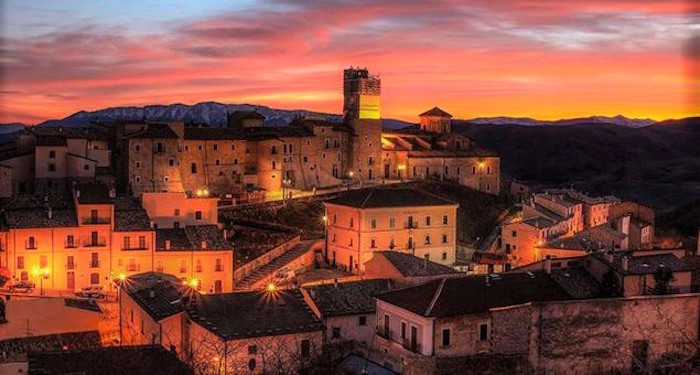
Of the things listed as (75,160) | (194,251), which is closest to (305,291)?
(194,251)

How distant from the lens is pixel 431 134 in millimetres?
61438

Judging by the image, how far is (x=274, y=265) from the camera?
35375mm

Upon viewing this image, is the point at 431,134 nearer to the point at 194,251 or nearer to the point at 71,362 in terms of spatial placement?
the point at 194,251

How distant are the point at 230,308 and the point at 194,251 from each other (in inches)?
346

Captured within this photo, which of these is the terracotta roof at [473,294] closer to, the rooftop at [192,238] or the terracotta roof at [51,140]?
the rooftop at [192,238]

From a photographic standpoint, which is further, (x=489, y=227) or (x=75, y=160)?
(x=489, y=227)

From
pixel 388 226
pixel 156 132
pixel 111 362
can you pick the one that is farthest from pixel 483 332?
pixel 156 132

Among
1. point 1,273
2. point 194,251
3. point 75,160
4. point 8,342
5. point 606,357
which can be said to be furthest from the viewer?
point 75,160

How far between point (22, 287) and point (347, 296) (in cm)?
1233

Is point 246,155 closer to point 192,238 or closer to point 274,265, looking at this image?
point 274,265

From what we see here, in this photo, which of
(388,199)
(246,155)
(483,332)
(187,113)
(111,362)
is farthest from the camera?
(187,113)

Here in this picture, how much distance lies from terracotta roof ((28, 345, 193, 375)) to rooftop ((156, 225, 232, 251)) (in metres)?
12.9

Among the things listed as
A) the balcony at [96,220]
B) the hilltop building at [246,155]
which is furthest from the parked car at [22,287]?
the hilltop building at [246,155]

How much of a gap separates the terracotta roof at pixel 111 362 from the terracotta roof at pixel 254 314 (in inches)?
118
